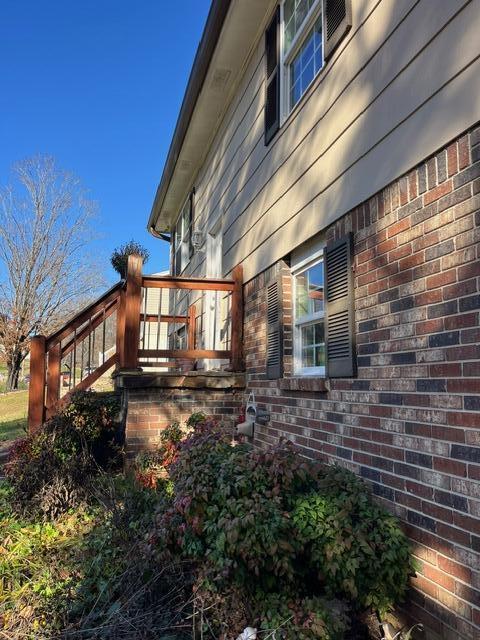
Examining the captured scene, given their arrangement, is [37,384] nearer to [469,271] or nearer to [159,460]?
[159,460]

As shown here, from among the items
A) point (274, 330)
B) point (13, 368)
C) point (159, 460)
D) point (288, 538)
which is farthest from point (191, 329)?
point (13, 368)

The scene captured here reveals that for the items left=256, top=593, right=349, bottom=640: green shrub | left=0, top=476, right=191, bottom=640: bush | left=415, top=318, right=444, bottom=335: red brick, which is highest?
left=415, top=318, right=444, bottom=335: red brick

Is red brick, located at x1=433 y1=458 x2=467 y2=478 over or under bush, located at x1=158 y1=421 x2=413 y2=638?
over

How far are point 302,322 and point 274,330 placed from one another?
1.45ft

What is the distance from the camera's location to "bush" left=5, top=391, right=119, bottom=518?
4.57 meters

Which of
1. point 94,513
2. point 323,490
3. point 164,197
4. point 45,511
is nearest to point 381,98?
point 323,490

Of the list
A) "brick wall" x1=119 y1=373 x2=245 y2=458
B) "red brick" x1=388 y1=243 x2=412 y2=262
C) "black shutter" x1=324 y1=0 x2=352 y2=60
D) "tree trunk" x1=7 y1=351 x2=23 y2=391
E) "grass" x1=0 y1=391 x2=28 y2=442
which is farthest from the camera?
"tree trunk" x1=7 y1=351 x2=23 y2=391

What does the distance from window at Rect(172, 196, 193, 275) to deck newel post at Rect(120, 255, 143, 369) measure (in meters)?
4.65

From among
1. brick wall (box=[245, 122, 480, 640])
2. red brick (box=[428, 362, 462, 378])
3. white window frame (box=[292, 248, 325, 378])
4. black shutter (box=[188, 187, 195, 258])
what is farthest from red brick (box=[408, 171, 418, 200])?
black shutter (box=[188, 187, 195, 258])

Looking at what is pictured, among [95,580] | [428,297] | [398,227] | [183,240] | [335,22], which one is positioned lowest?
[95,580]

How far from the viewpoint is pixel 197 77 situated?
6.60m

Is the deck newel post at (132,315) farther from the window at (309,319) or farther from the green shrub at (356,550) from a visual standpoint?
the green shrub at (356,550)

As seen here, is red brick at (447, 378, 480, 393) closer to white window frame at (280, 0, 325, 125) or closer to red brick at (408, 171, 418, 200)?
red brick at (408, 171, 418, 200)

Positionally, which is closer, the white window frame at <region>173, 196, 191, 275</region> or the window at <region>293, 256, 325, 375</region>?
the window at <region>293, 256, 325, 375</region>
